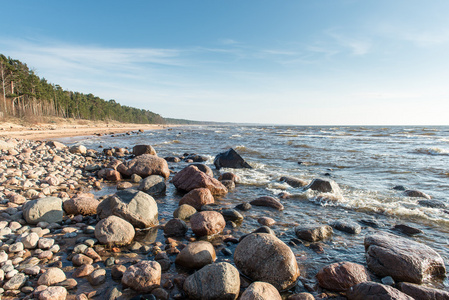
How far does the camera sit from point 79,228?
5363 mm

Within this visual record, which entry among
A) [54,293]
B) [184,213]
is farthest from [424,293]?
[54,293]

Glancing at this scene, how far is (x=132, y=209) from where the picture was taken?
18.4 ft

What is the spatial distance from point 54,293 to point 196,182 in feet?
18.7

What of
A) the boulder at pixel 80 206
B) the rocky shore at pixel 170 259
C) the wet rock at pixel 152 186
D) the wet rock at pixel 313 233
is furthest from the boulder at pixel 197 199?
the wet rock at pixel 313 233

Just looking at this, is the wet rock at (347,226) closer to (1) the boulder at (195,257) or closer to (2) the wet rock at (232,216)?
(2) the wet rock at (232,216)

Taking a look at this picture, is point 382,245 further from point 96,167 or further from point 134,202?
point 96,167

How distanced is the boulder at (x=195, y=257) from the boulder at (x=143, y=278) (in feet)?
1.79

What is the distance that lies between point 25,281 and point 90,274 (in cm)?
83

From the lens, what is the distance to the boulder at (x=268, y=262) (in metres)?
3.73

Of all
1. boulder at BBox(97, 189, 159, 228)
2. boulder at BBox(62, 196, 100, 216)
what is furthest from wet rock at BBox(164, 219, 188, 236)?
boulder at BBox(62, 196, 100, 216)

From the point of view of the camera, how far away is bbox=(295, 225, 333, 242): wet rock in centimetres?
525

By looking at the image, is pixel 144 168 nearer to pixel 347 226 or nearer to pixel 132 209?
pixel 132 209

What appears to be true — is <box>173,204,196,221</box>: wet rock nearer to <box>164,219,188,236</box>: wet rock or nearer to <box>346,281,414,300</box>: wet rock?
<box>164,219,188,236</box>: wet rock

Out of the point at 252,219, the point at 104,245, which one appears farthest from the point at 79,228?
the point at 252,219
